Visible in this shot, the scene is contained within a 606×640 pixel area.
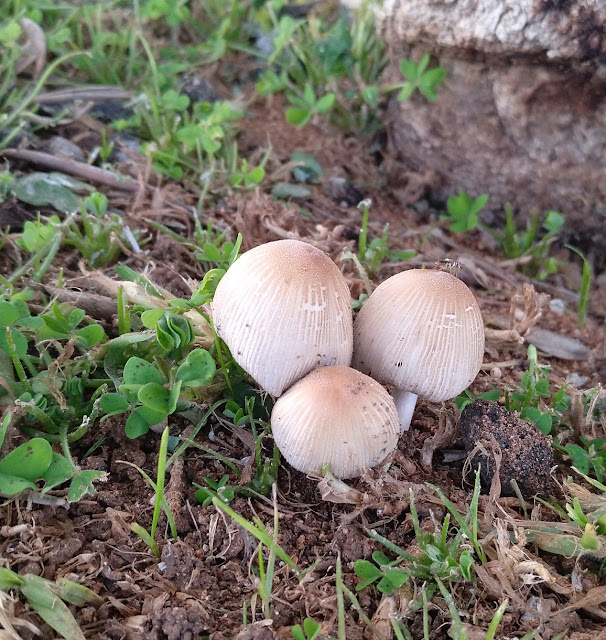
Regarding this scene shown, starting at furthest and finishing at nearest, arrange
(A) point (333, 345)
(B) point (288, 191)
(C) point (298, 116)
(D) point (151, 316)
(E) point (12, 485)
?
(C) point (298, 116) < (B) point (288, 191) < (D) point (151, 316) < (A) point (333, 345) < (E) point (12, 485)

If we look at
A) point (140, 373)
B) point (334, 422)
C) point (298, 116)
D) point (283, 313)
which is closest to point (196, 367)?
point (140, 373)

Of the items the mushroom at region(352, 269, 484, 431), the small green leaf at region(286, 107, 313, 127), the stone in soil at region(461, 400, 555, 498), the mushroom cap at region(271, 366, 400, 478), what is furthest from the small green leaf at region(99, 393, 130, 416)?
the small green leaf at region(286, 107, 313, 127)

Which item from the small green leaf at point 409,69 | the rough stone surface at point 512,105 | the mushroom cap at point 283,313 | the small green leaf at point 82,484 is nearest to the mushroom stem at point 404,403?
the mushroom cap at point 283,313

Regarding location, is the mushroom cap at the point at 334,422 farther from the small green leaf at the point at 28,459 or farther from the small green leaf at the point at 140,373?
the small green leaf at the point at 28,459

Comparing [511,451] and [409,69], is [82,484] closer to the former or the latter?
[511,451]

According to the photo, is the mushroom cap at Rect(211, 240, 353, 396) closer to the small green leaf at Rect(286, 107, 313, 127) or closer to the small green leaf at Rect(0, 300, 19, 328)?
the small green leaf at Rect(0, 300, 19, 328)

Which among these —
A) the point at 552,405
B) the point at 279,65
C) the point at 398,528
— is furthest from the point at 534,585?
the point at 279,65

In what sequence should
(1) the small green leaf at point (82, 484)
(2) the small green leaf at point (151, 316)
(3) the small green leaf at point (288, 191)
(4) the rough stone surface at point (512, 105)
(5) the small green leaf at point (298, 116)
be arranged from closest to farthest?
(1) the small green leaf at point (82, 484) → (2) the small green leaf at point (151, 316) → (4) the rough stone surface at point (512, 105) → (3) the small green leaf at point (288, 191) → (5) the small green leaf at point (298, 116)
